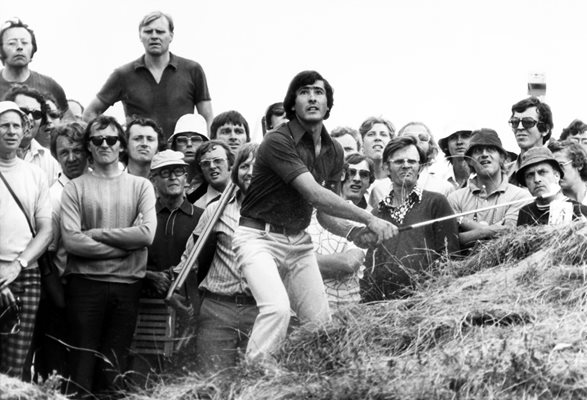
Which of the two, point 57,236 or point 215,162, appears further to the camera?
point 215,162

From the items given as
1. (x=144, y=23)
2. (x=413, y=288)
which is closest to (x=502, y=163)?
(x=413, y=288)

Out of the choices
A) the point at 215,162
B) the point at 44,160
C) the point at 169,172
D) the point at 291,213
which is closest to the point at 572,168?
the point at 291,213

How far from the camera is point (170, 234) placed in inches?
433

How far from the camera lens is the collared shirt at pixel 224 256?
Result: 10.4 metres

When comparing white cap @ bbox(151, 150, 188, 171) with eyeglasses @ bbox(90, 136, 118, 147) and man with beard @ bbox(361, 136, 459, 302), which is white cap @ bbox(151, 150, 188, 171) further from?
man with beard @ bbox(361, 136, 459, 302)

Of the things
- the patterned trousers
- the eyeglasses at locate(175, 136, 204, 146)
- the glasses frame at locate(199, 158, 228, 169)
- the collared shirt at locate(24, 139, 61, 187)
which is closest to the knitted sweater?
the patterned trousers

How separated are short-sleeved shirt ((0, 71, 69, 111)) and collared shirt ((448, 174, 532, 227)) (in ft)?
13.4

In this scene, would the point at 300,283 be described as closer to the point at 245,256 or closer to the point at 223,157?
the point at 245,256

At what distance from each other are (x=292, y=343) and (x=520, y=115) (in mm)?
4176

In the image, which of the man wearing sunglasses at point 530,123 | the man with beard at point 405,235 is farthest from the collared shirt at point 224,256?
the man wearing sunglasses at point 530,123

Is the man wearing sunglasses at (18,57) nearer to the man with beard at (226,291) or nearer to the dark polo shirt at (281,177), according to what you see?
the man with beard at (226,291)

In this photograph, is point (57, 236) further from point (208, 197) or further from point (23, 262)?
point (208, 197)

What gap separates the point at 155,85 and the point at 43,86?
41.9 inches

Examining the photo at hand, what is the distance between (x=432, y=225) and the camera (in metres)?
10.3
